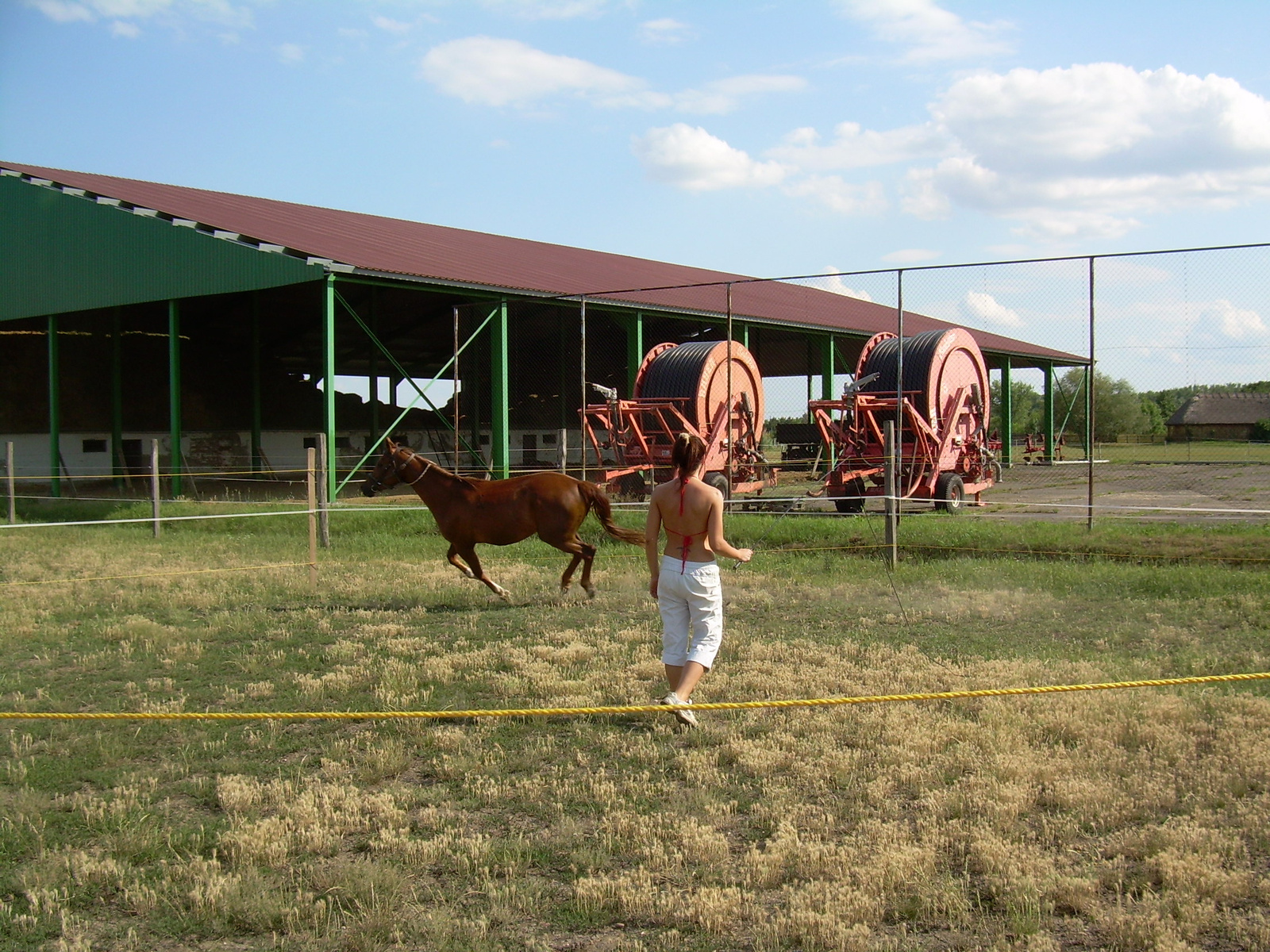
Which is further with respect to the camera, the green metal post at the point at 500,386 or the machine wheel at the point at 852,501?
the green metal post at the point at 500,386

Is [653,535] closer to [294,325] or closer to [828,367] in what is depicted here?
[828,367]

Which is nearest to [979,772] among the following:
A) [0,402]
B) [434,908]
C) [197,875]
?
[434,908]

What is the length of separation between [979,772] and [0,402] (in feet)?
107

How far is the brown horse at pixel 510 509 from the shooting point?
11031 mm

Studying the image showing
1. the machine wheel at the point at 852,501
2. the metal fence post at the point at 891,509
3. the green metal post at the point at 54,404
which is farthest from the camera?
the green metal post at the point at 54,404

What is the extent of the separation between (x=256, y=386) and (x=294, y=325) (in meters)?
5.07

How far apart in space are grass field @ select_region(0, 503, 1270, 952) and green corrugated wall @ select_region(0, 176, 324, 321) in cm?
1241

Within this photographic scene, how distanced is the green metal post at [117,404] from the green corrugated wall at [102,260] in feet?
5.52

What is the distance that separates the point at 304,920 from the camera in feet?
12.7

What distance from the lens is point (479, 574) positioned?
10.8 metres

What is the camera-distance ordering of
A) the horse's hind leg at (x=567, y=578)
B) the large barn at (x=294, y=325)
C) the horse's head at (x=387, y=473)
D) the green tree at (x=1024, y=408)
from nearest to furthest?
the horse's hind leg at (x=567, y=578), the horse's head at (x=387, y=473), the large barn at (x=294, y=325), the green tree at (x=1024, y=408)

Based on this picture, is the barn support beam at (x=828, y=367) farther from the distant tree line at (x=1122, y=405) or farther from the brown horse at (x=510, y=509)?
the brown horse at (x=510, y=509)

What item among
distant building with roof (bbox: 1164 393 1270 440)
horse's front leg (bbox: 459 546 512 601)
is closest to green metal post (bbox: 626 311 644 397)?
distant building with roof (bbox: 1164 393 1270 440)

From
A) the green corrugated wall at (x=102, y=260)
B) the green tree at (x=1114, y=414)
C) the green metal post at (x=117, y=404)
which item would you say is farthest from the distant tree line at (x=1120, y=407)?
the green metal post at (x=117, y=404)
